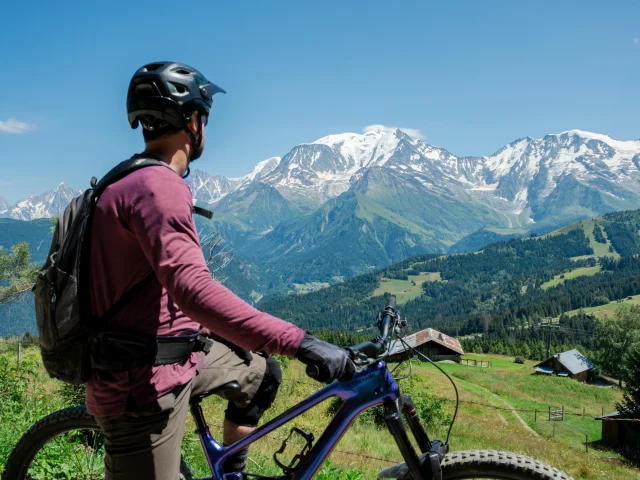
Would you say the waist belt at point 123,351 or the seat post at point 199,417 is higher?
the waist belt at point 123,351

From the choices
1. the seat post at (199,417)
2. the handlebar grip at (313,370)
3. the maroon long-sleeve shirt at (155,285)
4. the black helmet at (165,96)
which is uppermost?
the black helmet at (165,96)

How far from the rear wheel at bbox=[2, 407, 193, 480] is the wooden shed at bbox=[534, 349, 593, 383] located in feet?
327

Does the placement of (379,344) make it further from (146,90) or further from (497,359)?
(497,359)

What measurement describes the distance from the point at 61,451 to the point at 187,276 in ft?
11.9

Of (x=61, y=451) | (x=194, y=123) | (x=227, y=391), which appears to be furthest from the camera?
(x=61, y=451)

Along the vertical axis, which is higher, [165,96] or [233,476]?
[165,96]

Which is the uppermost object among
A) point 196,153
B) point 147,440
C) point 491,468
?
point 196,153

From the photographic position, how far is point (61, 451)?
476 centimetres

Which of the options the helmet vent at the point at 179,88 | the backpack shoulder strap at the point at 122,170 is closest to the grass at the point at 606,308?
the helmet vent at the point at 179,88

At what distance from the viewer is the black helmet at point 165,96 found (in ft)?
9.11

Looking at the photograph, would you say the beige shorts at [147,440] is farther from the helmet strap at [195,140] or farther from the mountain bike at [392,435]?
the helmet strap at [195,140]

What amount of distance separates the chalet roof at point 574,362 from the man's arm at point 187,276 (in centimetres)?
10599

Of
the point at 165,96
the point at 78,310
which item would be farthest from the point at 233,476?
the point at 165,96

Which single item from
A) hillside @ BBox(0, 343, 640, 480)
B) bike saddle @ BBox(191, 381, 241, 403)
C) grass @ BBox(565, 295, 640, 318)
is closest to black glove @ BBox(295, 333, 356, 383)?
bike saddle @ BBox(191, 381, 241, 403)
